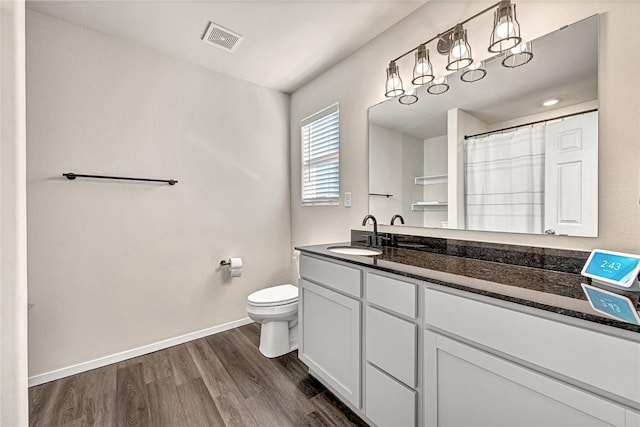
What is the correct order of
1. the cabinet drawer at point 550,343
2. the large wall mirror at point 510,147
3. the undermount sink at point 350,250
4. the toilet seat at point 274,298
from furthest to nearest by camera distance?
the toilet seat at point 274,298, the undermount sink at point 350,250, the large wall mirror at point 510,147, the cabinet drawer at point 550,343

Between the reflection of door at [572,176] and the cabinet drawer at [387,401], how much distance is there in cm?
97

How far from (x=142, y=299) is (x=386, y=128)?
2271 millimetres

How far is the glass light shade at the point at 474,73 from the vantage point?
4.80 ft

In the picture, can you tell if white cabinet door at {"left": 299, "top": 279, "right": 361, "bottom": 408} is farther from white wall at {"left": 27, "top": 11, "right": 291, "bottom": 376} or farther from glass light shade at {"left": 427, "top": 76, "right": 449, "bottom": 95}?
glass light shade at {"left": 427, "top": 76, "right": 449, "bottom": 95}

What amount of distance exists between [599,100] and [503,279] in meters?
0.84

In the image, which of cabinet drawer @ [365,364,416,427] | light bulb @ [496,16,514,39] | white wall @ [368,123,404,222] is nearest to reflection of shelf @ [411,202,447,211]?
white wall @ [368,123,404,222]

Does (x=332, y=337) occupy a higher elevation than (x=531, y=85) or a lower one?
lower

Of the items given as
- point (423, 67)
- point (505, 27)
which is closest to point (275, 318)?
point (423, 67)

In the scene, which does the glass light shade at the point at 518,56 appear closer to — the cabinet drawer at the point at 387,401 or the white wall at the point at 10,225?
the cabinet drawer at the point at 387,401

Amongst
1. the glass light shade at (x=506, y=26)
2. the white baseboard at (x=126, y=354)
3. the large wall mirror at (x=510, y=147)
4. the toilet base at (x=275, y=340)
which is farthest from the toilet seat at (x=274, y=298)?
the glass light shade at (x=506, y=26)

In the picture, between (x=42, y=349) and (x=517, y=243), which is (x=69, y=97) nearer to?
(x=42, y=349)

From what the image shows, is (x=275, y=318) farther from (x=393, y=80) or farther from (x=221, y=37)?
(x=221, y=37)

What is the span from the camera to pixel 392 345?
1213 mm

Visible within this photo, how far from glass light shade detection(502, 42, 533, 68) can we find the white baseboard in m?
2.77
